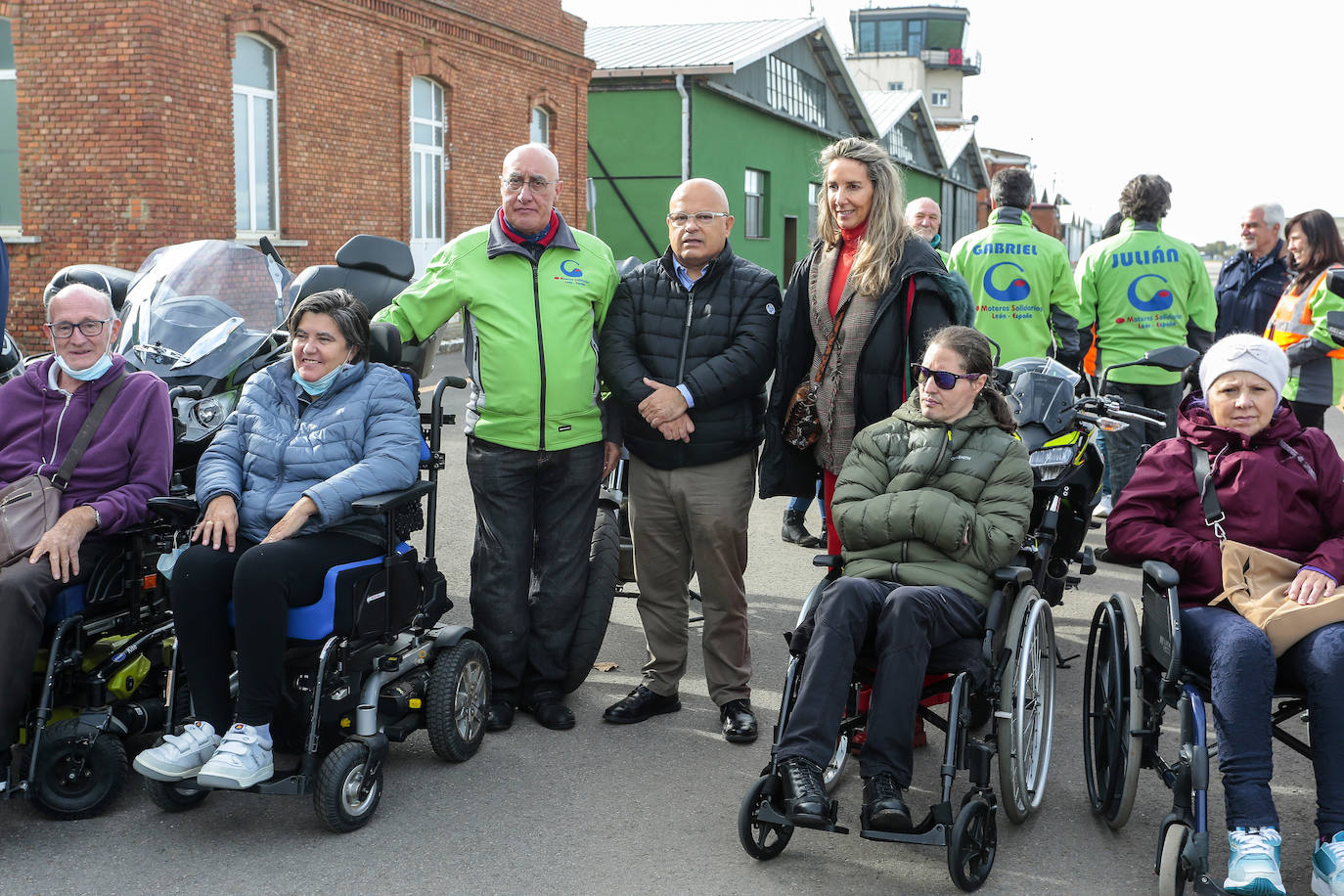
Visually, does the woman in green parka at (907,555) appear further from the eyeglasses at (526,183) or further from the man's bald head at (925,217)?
the man's bald head at (925,217)

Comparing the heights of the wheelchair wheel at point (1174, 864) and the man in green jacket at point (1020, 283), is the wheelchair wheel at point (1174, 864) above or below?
below

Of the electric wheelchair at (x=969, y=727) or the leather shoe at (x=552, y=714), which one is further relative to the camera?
the leather shoe at (x=552, y=714)

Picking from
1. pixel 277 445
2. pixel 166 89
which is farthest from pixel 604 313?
pixel 166 89

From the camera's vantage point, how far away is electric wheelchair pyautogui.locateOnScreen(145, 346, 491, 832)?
3.98 metres

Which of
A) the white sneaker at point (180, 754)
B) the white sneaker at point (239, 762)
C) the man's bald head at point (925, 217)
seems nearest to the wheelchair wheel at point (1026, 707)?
the white sneaker at point (239, 762)

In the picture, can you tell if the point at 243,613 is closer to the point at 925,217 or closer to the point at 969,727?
the point at 969,727

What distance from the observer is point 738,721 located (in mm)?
4914

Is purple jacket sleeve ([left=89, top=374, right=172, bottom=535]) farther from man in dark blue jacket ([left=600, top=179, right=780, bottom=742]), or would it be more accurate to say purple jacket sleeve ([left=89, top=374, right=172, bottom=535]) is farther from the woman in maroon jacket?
the woman in maroon jacket

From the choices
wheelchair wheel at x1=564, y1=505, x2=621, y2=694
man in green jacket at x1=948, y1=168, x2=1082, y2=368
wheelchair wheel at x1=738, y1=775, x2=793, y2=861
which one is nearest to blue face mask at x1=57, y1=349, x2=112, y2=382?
wheelchair wheel at x1=564, y1=505, x2=621, y2=694

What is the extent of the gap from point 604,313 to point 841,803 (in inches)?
81.2

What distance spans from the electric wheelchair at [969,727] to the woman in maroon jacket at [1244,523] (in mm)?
450

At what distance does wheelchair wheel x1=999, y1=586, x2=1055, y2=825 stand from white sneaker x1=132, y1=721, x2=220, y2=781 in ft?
7.97

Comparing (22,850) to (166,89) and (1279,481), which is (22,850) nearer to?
(1279,481)

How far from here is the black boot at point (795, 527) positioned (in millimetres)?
7950
